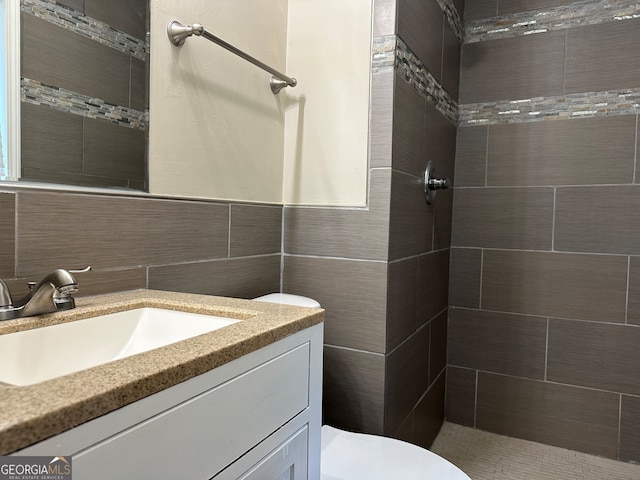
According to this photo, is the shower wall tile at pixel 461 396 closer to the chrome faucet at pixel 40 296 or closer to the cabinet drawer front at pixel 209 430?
the cabinet drawer front at pixel 209 430

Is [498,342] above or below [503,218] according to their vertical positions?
below

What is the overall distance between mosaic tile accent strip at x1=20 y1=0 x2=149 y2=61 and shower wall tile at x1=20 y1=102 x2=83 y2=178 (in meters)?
0.20

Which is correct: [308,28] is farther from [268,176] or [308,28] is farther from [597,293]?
[597,293]

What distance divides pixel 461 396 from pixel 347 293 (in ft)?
4.09

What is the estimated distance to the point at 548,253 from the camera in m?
2.25

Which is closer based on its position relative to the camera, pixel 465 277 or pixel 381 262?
pixel 381 262

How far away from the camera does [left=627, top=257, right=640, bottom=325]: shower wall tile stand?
209 cm

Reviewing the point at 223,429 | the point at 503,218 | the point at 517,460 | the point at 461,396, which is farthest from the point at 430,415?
the point at 223,429

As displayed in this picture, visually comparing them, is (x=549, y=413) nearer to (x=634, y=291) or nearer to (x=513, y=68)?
(x=634, y=291)

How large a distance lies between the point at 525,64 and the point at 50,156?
219cm

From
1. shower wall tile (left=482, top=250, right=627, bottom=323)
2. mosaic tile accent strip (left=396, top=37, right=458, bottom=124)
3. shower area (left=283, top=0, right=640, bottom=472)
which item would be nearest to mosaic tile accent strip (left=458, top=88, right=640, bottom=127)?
shower area (left=283, top=0, right=640, bottom=472)

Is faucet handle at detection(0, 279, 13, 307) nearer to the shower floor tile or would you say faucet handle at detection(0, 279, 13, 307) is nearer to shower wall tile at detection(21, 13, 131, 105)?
shower wall tile at detection(21, 13, 131, 105)

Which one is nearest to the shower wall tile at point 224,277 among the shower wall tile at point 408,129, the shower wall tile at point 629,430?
the shower wall tile at point 408,129

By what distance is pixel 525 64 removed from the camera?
2277 millimetres
